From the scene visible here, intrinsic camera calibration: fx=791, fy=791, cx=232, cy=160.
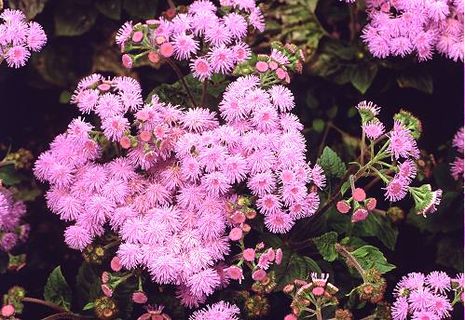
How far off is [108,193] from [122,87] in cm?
26

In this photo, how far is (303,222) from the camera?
2053 millimetres

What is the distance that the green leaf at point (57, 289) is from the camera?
1.99 m

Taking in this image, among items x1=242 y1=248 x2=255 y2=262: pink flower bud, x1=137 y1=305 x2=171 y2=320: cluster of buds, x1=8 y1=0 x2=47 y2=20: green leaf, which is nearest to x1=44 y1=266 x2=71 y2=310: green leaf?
x1=137 y1=305 x2=171 y2=320: cluster of buds

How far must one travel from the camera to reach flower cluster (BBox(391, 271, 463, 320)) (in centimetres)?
181

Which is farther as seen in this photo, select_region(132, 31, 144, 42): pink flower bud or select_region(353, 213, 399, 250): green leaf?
select_region(353, 213, 399, 250): green leaf

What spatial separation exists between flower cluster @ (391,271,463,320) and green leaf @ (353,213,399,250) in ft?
0.69

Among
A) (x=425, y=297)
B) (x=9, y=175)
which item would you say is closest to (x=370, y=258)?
(x=425, y=297)

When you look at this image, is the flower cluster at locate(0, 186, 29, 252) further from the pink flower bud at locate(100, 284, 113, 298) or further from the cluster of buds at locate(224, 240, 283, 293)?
the cluster of buds at locate(224, 240, 283, 293)

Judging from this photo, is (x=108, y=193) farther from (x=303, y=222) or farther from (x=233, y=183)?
(x=303, y=222)

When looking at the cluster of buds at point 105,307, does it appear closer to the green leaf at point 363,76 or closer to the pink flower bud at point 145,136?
the pink flower bud at point 145,136

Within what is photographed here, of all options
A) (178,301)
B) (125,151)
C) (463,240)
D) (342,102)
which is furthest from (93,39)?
(463,240)

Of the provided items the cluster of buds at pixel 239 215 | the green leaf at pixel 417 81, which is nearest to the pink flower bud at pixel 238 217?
the cluster of buds at pixel 239 215

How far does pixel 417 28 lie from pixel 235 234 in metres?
0.78

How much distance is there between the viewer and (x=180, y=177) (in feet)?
6.01
